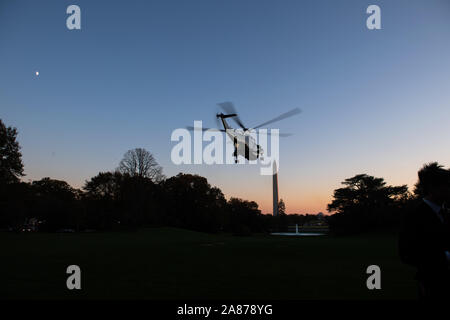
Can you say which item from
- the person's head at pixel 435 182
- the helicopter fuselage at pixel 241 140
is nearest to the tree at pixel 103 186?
the helicopter fuselage at pixel 241 140

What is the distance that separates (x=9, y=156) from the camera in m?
39.6

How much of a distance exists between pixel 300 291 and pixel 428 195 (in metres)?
5.46

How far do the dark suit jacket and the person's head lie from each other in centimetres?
23

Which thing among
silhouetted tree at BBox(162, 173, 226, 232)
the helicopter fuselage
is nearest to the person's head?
the helicopter fuselage

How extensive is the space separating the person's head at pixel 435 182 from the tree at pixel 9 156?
4676 cm

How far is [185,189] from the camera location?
256 feet

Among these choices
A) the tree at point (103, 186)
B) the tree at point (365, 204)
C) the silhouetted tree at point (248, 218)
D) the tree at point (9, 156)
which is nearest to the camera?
the tree at point (9, 156)

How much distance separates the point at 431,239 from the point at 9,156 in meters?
48.1

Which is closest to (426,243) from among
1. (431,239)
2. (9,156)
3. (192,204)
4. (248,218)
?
(431,239)

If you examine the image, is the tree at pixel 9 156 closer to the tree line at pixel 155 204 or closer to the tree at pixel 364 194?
the tree line at pixel 155 204

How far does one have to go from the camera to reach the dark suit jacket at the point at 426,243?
124 inches

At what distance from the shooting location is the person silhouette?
3.14 m
